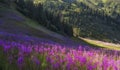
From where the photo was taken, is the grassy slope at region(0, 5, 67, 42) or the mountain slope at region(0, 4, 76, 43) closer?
the mountain slope at region(0, 4, 76, 43)

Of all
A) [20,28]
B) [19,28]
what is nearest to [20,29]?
[19,28]

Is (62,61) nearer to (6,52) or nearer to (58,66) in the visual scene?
(58,66)

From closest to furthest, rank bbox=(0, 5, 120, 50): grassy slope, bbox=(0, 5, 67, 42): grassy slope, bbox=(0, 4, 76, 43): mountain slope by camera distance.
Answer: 1. bbox=(0, 4, 76, 43): mountain slope
2. bbox=(0, 5, 120, 50): grassy slope
3. bbox=(0, 5, 67, 42): grassy slope

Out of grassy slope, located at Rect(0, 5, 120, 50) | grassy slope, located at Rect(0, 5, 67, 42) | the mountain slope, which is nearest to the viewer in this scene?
the mountain slope

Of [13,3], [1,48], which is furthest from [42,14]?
[1,48]

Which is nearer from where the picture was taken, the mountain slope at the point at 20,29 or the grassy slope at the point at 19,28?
the mountain slope at the point at 20,29

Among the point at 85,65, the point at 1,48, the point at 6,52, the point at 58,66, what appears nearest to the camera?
the point at 58,66

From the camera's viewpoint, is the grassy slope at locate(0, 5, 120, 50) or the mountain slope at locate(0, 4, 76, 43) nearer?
the mountain slope at locate(0, 4, 76, 43)

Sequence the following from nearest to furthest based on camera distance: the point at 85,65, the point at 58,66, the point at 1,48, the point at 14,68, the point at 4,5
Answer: the point at 14,68, the point at 58,66, the point at 85,65, the point at 1,48, the point at 4,5

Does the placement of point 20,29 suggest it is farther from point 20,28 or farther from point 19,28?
point 20,28

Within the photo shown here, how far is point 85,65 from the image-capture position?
5.29 meters

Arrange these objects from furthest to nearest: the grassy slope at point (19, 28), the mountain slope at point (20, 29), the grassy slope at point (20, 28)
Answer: the grassy slope at point (19, 28) → the grassy slope at point (20, 28) → the mountain slope at point (20, 29)

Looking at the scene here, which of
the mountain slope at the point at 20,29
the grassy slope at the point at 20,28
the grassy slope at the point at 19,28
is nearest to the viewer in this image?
the mountain slope at the point at 20,29

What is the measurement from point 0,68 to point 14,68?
0.33 meters
